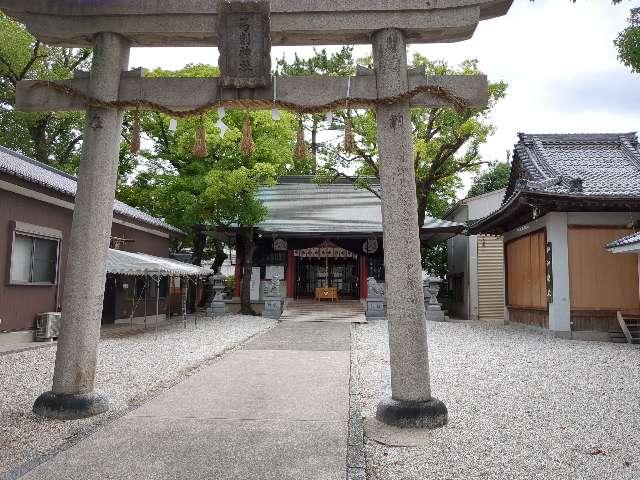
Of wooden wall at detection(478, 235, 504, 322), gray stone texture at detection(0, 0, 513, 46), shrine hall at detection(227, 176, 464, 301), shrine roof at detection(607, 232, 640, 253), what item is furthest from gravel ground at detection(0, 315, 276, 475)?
wooden wall at detection(478, 235, 504, 322)

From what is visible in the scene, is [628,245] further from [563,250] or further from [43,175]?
[43,175]

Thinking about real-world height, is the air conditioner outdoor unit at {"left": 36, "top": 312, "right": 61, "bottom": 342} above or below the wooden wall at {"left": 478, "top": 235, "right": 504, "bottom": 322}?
below

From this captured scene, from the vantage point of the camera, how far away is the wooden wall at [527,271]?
14031 millimetres

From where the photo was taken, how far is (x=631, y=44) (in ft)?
16.3

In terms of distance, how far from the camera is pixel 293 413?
17.4ft

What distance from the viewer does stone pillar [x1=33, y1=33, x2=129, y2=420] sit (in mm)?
5156

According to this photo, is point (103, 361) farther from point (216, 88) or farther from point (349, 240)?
point (349, 240)

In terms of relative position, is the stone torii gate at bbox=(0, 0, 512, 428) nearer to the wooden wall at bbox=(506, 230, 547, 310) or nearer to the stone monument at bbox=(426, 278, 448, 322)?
the wooden wall at bbox=(506, 230, 547, 310)

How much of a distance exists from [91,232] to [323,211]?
62.9ft

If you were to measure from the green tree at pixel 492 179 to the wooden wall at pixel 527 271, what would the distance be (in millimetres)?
16346

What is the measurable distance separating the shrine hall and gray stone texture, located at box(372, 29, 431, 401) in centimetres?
1556

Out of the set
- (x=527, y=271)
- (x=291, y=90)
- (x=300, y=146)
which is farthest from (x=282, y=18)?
(x=527, y=271)

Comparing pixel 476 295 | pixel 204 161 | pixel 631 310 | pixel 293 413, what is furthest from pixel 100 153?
pixel 476 295

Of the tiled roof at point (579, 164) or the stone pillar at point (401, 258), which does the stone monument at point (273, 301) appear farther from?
the stone pillar at point (401, 258)
